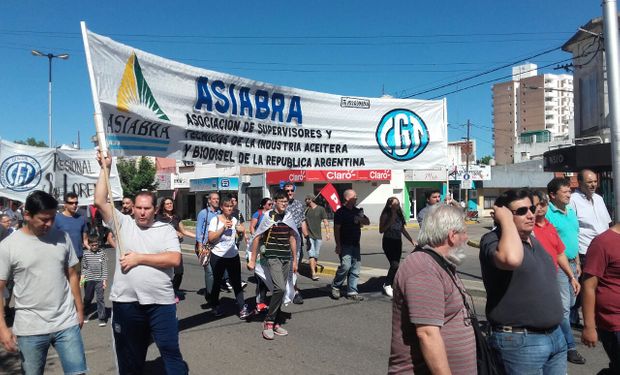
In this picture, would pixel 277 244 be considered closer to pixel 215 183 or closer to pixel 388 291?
pixel 388 291

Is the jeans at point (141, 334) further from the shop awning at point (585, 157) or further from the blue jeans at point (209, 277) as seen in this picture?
the shop awning at point (585, 157)

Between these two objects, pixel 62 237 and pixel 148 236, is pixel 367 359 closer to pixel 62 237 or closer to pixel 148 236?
pixel 148 236

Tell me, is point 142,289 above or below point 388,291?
above

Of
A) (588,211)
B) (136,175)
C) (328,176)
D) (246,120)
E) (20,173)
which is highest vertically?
(136,175)

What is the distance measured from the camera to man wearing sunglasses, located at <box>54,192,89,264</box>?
22.5ft

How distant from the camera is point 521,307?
2961 millimetres

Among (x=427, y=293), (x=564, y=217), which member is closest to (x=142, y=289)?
(x=427, y=293)

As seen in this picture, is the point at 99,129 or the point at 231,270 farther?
the point at 231,270

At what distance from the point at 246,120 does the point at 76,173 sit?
7.43m

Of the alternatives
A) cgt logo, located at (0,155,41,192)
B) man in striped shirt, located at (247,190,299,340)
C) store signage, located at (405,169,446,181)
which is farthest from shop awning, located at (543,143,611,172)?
cgt logo, located at (0,155,41,192)

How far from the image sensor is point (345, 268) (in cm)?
820

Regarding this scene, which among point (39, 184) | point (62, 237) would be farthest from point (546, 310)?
point (39, 184)

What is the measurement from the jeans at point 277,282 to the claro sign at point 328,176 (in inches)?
914

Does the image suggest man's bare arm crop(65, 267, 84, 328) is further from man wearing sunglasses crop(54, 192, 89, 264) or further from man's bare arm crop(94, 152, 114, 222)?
man wearing sunglasses crop(54, 192, 89, 264)
